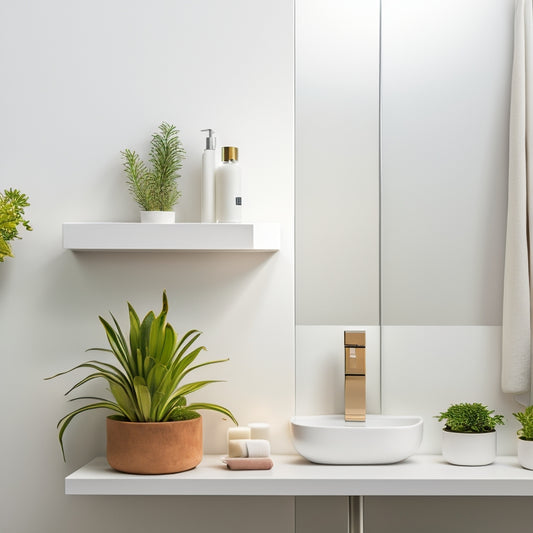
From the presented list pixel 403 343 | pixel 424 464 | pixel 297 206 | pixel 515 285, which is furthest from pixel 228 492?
pixel 515 285

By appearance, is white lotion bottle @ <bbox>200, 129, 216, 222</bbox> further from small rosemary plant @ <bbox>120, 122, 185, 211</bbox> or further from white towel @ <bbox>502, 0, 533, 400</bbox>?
white towel @ <bbox>502, 0, 533, 400</bbox>

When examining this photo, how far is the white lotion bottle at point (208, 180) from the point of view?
5.15ft

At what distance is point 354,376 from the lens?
157 cm

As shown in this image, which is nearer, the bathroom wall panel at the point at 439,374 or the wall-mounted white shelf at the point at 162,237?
the wall-mounted white shelf at the point at 162,237

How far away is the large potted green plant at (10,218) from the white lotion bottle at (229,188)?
42 cm

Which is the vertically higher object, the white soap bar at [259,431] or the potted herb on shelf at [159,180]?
the potted herb on shelf at [159,180]

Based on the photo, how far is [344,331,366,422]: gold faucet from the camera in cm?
157

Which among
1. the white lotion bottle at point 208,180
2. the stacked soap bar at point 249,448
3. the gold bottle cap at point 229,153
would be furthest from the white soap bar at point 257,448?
the gold bottle cap at point 229,153

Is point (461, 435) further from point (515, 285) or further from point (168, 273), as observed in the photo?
point (168, 273)

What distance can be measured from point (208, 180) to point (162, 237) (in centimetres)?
17

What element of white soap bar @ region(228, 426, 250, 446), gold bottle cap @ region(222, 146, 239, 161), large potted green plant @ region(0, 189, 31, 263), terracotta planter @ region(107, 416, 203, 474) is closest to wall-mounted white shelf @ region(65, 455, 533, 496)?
terracotta planter @ region(107, 416, 203, 474)

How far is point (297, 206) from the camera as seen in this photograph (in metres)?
1.64

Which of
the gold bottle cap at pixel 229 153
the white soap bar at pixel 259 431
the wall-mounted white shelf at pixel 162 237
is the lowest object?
the white soap bar at pixel 259 431

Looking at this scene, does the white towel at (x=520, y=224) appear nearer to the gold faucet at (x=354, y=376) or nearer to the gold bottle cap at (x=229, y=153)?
the gold faucet at (x=354, y=376)
